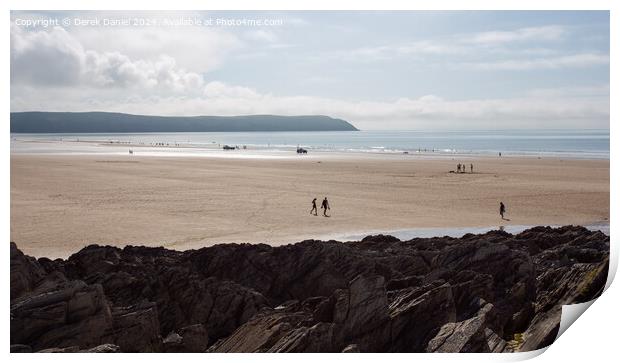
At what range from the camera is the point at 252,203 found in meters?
18.3

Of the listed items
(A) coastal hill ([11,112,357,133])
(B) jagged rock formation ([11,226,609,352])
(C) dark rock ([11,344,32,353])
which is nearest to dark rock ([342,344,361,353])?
(B) jagged rock formation ([11,226,609,352])

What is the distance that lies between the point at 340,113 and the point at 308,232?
4673mm

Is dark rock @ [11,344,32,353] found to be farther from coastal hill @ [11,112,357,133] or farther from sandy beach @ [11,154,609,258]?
coastal hill @ [11,112,357,133]

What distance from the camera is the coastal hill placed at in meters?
9.12

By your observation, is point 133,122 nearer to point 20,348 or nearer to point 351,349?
point 20,348

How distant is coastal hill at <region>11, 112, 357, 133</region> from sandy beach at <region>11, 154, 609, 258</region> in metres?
0.74

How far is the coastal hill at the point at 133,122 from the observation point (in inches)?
359

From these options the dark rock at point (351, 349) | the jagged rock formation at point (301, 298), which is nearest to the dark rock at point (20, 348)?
the jagged rock formation at point (301, 298)

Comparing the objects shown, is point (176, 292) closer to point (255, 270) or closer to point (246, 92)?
point (255, 270)

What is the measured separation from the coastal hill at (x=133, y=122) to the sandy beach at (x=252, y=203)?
0.74m

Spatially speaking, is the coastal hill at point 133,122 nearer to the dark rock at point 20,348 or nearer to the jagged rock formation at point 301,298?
the jagged rock formation at point 301,298

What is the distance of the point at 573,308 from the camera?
7.91 meters

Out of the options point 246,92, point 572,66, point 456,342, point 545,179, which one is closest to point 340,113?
point 246,92

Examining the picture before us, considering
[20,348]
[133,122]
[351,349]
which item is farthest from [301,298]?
[133,122]
